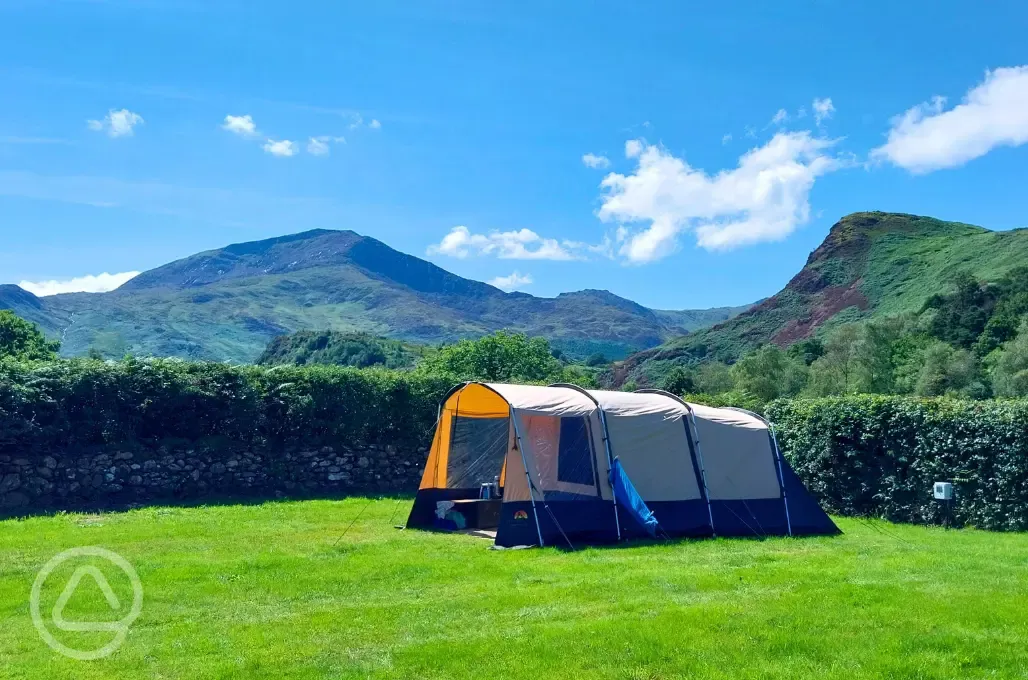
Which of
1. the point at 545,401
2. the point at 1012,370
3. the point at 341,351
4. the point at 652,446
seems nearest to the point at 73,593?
the point at 545,401

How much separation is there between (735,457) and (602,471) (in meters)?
2.51

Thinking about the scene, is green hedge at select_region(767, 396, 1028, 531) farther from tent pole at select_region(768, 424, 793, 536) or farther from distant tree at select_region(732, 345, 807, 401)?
distant tree at select_region(732, 345, 807, 401)

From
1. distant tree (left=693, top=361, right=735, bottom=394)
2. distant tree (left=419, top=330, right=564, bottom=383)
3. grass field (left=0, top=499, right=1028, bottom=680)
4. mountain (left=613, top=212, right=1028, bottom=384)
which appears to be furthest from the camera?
mountain (left=613, top=212, right=1028, bottom=384)

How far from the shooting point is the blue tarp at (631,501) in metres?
12.5

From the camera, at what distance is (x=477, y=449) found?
15.0 meters

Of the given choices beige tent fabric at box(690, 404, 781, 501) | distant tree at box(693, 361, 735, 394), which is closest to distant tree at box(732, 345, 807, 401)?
distant tree at box(693, 361, 735, 394)

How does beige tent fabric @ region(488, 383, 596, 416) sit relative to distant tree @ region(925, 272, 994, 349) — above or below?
below

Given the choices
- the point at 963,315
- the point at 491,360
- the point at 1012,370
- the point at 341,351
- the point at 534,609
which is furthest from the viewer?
the point at 341,351

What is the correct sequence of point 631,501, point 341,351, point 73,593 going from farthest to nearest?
point 341,351, point 631,501, point 73,593

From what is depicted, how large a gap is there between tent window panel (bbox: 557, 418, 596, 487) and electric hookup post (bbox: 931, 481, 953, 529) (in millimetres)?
5817

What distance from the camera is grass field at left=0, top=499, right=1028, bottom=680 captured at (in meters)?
6.13

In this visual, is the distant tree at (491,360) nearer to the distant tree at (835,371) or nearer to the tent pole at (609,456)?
the distant tree at (835,371)

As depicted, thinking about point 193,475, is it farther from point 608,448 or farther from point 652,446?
point 652,446

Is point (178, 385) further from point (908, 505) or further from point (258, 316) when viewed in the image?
point (258, 316)
